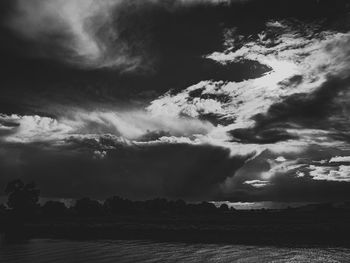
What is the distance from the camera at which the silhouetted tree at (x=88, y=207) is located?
155 m

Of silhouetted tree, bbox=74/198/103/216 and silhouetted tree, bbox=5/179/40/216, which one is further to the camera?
silhouetted tree, bbox=74/198/103/216

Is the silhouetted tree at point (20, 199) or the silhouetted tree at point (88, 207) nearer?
the silhouetted tree at point (20, 199)

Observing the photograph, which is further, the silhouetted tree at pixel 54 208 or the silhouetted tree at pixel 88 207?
the silhouetted tree at pixel 88 207

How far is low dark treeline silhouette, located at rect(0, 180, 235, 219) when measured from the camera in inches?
5054

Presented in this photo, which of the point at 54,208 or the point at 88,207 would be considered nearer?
the point at 54,208

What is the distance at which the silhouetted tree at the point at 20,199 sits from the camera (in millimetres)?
127662

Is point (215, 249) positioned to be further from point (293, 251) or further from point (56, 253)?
point (56, 253)

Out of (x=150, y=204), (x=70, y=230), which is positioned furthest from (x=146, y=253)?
(x=150, y=204)

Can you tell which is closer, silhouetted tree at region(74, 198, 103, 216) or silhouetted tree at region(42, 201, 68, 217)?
silhouetted tree at region(42, 201, 68, 217)

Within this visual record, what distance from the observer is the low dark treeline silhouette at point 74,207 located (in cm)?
12838

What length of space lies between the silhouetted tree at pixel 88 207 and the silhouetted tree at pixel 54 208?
237 inches

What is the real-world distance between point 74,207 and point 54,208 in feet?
40.0

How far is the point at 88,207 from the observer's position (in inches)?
6314

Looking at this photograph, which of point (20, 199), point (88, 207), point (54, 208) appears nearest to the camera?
point (20, 199)
